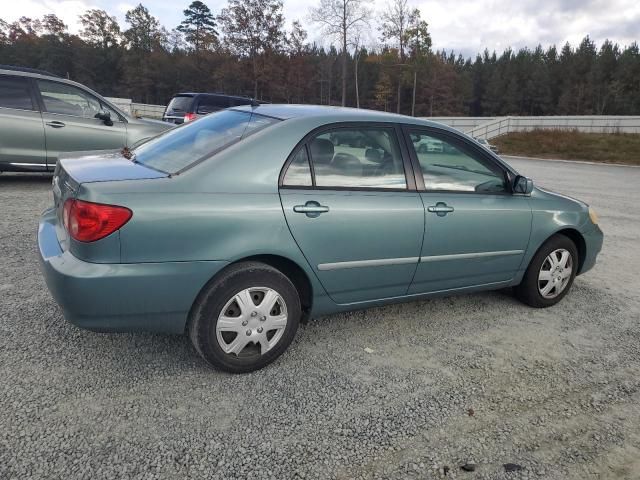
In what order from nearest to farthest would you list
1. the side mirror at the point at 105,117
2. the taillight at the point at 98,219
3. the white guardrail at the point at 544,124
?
the taillight at the point at 98,219 → the side mirror at the point at 105,117 → the white guardrail at the point at 544,124

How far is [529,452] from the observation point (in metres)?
2.31

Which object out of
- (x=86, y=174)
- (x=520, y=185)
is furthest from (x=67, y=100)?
(x=520, y=185)

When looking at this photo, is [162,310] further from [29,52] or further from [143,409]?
A: [29,52]

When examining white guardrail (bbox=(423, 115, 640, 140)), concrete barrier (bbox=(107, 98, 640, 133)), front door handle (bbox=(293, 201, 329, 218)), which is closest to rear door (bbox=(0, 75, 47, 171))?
front door handle (bbox=(293, 201, 329, 218))

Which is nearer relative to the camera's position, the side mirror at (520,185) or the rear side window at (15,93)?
the side mirror at (520,185)

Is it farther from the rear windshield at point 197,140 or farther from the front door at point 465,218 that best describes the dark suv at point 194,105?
the front door at point 465,218

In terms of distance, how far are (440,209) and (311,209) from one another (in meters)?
1.02

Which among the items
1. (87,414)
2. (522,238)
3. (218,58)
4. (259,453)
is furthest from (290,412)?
(218,58)

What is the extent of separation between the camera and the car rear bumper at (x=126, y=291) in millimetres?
2398

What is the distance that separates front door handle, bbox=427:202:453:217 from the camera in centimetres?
331

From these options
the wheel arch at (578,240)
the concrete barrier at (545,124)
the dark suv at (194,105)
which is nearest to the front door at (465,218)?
the wheel arch at (578,240)

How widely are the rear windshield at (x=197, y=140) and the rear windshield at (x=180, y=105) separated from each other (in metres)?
10.3

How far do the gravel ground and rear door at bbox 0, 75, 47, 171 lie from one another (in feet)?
13.7

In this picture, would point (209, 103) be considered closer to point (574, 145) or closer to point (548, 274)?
point (548, 274)
